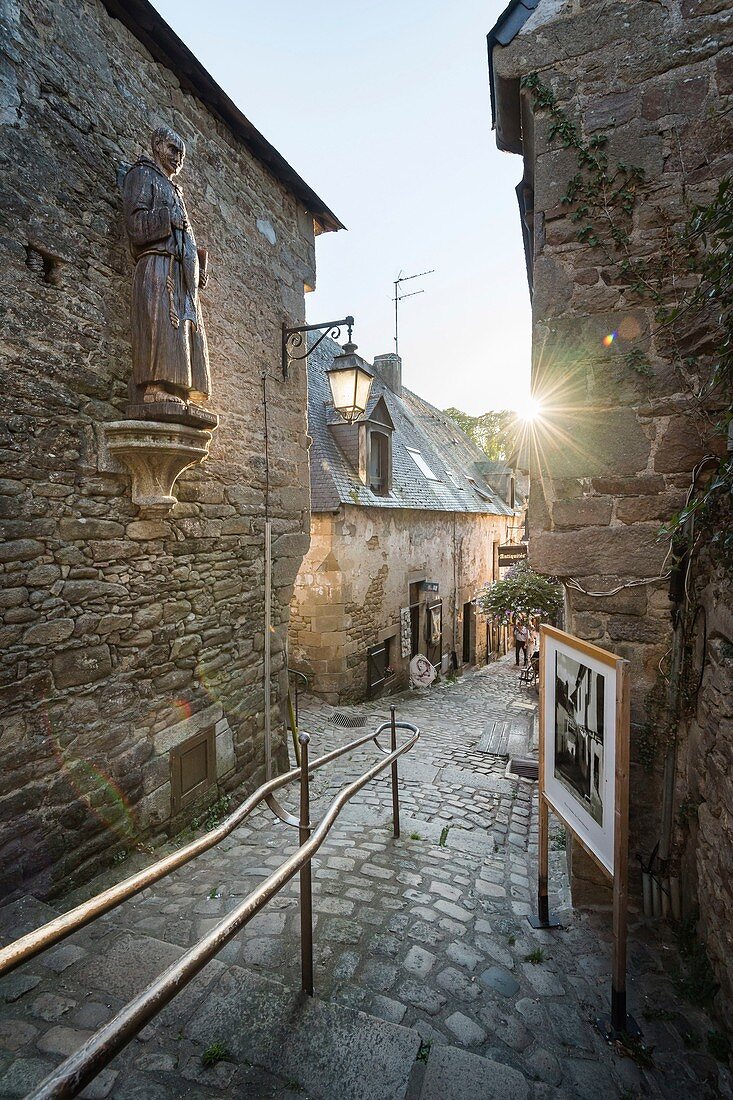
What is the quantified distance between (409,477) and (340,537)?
4.17 m

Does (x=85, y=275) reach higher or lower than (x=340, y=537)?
higher

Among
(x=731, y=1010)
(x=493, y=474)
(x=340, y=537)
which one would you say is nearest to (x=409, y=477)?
(x=340, y=537)

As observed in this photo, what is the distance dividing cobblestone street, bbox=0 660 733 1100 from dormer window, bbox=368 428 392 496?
7.79 metres

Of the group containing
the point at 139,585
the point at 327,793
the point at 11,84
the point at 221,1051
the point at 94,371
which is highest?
the point at 11,84

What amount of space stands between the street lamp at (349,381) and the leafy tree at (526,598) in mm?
5028

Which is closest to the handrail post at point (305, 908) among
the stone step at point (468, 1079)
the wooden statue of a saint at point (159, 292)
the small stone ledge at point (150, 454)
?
the stone step at point (468, 1079)

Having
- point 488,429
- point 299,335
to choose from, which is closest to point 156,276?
point 299,335

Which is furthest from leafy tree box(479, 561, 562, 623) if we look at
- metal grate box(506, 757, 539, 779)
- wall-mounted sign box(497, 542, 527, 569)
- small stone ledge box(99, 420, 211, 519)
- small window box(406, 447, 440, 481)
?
small stone ledge box(99, 420, 211, 519)

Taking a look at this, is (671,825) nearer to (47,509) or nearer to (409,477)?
(47,509)

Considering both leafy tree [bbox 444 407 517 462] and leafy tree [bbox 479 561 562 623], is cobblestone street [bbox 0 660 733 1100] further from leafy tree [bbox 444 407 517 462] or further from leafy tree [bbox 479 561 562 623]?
leafy tree [bbox 444 407 517 462]

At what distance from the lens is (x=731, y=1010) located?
1.93 metres

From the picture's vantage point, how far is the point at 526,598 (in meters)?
9.62

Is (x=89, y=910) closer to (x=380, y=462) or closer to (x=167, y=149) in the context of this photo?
(x=167, y=149)

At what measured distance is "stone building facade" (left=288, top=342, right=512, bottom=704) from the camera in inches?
381
